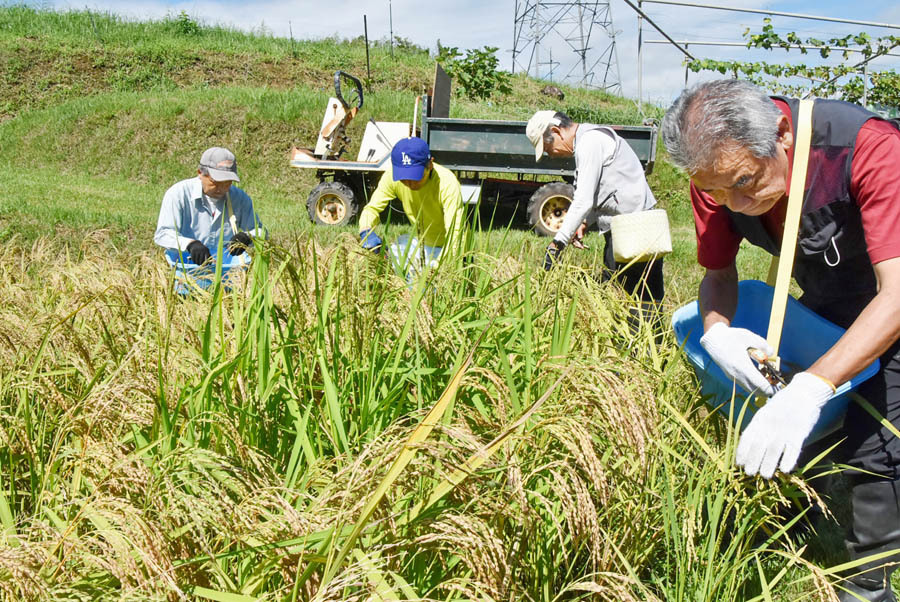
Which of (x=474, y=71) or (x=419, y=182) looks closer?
(x=419, y=182)

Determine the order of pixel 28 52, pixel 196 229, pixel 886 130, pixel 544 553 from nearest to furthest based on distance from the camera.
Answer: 1. pixel 544 553
2. pixel 886 130
3. pixel 196 229
4. pixel 28 52

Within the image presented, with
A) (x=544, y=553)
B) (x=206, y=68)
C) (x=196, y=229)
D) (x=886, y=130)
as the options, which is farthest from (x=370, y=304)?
(x=206, y=68)

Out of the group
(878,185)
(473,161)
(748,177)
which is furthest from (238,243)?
(473,161)

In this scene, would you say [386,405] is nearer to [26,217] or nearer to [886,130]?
[886,130]

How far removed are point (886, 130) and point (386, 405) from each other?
145 cm

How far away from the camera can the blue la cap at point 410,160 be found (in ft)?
13.4

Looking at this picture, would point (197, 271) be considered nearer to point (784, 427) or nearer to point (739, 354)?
point (739, 354)

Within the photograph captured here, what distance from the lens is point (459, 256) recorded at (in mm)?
2492

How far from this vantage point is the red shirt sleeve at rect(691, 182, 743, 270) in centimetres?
226

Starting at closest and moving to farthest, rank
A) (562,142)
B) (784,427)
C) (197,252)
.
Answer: (784,427)
(197,252)
(562,142)

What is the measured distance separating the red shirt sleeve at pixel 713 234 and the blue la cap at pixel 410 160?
210 centimetres

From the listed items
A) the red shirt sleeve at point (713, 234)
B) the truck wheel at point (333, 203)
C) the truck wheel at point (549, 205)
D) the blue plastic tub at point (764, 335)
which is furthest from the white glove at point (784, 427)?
the truck wheel at point (333, 203)

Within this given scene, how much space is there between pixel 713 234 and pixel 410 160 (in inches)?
86.7

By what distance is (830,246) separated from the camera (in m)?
1.96
